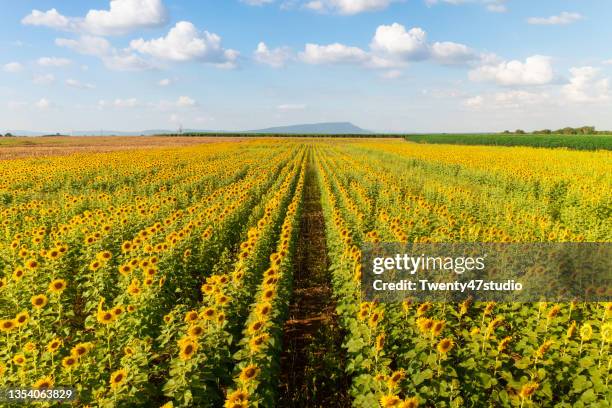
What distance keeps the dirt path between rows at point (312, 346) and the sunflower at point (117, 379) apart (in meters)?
2.10

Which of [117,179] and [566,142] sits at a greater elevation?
[566,142]

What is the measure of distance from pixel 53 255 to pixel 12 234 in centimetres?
370

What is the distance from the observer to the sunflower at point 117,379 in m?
3.36

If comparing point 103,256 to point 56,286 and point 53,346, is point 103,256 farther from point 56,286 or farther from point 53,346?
point 53,346

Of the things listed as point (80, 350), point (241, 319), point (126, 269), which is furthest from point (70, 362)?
point (241, 319)

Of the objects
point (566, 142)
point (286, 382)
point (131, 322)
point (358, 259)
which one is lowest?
point (286, 382)

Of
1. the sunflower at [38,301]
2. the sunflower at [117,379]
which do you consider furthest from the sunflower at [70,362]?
the sunflower at [38,301]

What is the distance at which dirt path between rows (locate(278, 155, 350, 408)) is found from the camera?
490 centimetres

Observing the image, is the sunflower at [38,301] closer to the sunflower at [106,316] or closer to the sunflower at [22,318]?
the sunflower at [22,318]

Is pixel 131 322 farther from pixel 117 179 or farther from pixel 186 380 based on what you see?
pixel 117 179

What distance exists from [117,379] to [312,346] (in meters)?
3.14

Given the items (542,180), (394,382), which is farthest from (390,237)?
(542,180)

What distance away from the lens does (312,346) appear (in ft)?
19.3

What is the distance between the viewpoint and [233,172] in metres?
22.1
